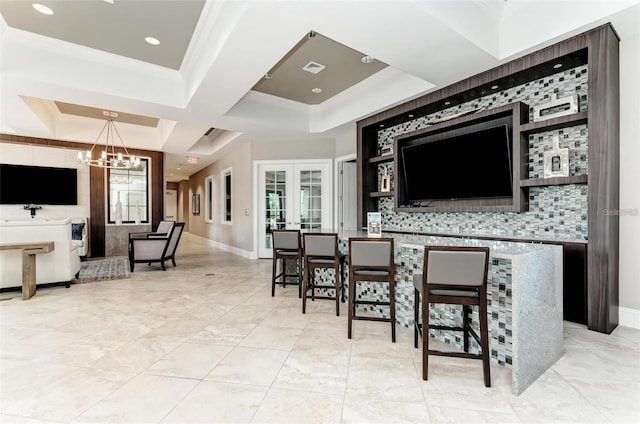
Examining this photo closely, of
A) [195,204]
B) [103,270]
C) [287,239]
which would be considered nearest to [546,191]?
[287,239]

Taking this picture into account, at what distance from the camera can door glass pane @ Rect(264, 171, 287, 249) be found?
7.11 meters

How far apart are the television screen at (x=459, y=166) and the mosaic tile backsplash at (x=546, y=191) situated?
30 cm

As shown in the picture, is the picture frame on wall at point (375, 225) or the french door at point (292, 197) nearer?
the picture frame on wall at point (375, 225)

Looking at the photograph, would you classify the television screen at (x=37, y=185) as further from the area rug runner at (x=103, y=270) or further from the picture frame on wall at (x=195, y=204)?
the picture frame on wall at (x=195, y=204)

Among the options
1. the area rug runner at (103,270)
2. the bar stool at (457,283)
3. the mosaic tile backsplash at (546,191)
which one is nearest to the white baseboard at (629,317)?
the mosaic tile backsplash at (546,191)

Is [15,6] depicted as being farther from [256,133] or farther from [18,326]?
[256,133]

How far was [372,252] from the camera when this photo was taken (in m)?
2.69

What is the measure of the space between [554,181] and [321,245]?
2573mm

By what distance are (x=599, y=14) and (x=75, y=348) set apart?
5449 mm

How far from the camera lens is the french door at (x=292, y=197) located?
22.5 feet

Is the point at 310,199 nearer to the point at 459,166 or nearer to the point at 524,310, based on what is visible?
the point at 459,166

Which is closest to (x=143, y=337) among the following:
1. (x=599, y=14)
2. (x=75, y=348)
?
(x=75, y=348)

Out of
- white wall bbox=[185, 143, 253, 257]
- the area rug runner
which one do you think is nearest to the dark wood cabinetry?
white wall bbox=[185, 143, 253, 257]

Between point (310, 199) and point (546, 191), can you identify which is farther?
point (310, 199)
